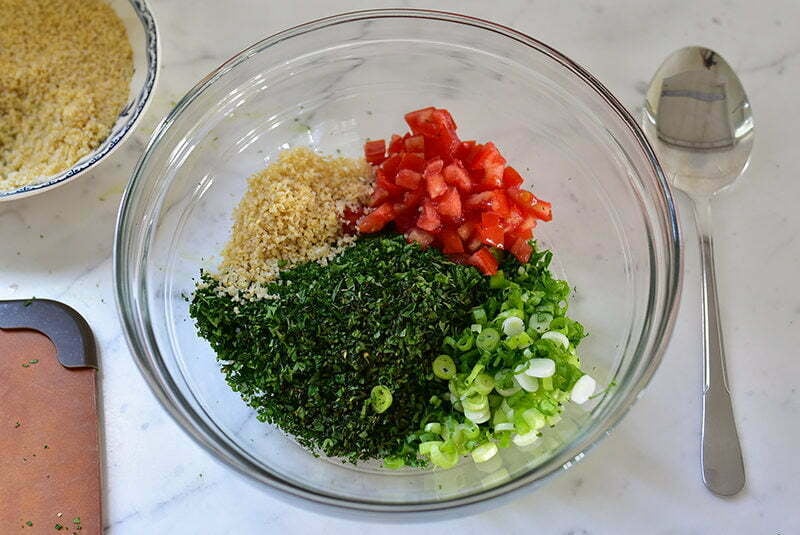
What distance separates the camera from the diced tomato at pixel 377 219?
185cm

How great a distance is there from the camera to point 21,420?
1.96 metres

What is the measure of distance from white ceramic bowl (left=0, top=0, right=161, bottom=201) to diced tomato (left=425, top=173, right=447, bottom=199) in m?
0.70

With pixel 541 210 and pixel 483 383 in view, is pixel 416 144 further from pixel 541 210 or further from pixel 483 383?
pixel 483 383

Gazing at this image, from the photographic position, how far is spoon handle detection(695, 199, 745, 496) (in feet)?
6.08

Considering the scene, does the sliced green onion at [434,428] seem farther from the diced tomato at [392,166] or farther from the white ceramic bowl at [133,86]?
the white ceramic bowl at [133,86]

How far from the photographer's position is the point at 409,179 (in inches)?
72.4

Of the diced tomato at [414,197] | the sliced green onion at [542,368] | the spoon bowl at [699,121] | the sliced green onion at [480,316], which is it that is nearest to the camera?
the sliced green onion at [542,368]

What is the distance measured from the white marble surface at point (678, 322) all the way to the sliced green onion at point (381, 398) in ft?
1.06

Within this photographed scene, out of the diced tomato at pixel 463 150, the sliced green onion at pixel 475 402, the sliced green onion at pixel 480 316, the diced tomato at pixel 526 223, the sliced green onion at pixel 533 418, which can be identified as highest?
the diced tomato at pixel 463 150

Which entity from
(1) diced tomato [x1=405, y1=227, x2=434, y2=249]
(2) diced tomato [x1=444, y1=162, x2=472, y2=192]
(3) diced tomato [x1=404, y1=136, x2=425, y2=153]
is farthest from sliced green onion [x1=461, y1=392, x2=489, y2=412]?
(3) diced tomato [x1=404, y1=136, x2=425, y2=153]

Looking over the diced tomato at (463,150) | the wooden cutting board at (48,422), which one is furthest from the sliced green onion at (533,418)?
the wooden cutting board at (48,422)

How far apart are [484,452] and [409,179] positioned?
0.60 meters

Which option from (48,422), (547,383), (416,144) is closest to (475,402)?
(547,383)

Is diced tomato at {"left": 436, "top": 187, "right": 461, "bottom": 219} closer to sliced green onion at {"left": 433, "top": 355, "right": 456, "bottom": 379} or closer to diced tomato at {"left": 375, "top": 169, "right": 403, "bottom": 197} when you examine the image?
diced tomato at {"left": 375, "top": 169, "right": 403, "bottom": 197}
